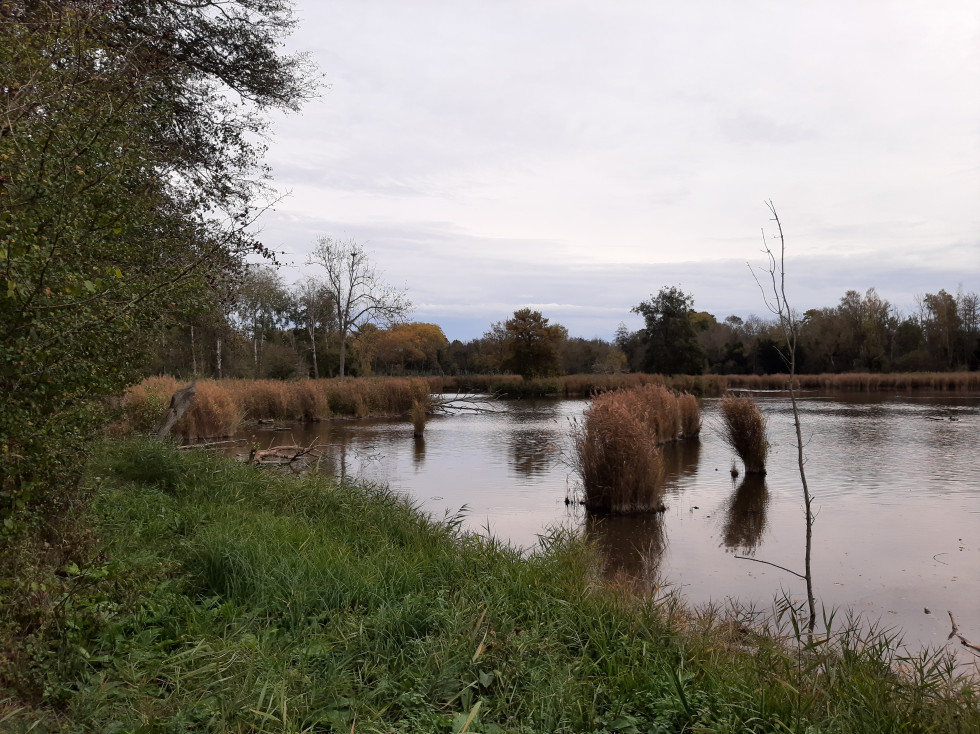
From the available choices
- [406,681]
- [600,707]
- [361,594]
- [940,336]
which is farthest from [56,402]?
[940,336]

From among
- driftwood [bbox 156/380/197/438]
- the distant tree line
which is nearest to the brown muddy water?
driftwood [bbox 156/380/197/438]

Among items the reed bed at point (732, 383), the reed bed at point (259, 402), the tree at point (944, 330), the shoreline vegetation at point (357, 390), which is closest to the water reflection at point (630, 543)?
the shoreline vegetation at point (357, 390)

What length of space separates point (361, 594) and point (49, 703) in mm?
1678

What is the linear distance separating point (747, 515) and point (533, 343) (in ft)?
119

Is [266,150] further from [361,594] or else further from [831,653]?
[831,653]

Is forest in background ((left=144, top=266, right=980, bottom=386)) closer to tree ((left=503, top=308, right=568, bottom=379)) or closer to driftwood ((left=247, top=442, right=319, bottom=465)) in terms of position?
tree ((left=503, top=308, right=568, bottom=379))

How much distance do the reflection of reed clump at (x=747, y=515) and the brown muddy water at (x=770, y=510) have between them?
1.1 inches

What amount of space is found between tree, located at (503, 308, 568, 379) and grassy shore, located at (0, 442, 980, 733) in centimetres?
4026

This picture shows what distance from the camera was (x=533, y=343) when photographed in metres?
45.0

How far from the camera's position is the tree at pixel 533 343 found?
45.0 meters

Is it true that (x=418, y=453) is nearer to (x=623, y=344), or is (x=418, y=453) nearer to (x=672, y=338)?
(x=672, y=338)

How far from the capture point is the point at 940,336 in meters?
47.8

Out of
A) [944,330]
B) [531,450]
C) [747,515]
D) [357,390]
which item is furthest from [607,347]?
[747,515]

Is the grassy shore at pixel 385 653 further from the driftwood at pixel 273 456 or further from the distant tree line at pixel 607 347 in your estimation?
the distant tree line at pixel 607 347
